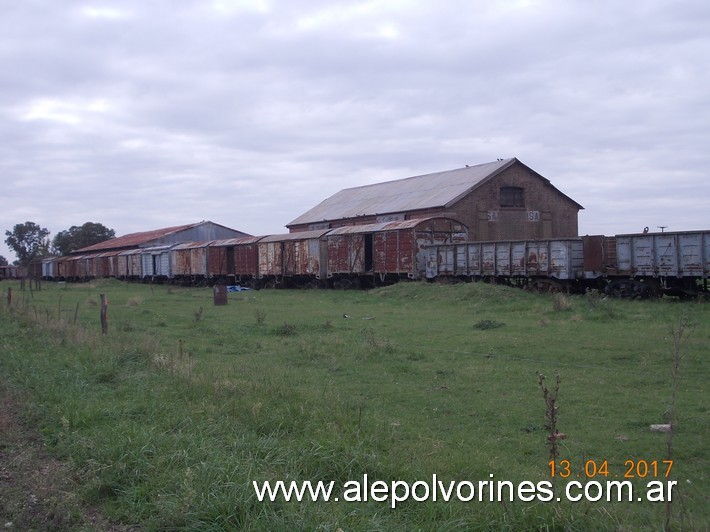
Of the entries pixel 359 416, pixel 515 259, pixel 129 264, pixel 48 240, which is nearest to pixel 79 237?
pixel 48 240

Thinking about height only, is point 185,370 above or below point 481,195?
below

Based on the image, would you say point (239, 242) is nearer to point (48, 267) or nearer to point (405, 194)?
point (405, 194)

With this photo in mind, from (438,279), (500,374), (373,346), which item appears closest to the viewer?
(500,374)

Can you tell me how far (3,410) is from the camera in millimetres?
7879

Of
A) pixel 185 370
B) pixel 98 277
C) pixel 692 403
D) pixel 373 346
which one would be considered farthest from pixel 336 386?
pixel 98 277

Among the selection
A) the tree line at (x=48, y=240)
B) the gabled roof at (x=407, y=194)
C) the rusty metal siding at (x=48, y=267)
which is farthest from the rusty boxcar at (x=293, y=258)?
the tree line at (x=48, y=240)

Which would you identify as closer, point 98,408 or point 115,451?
point 115,451

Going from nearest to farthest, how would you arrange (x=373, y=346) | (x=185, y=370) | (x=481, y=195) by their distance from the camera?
(x=185, y=370)
(x=373, y=346)
(x=481, y=195)

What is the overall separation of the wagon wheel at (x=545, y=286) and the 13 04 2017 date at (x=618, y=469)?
742 inches

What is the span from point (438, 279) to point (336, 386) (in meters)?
20.6

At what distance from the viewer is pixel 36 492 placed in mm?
5449

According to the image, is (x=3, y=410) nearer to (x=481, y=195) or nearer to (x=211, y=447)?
(x=211, y=447)

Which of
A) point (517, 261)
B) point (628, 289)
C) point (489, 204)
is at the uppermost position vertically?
point (489, 204)

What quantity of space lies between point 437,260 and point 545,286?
5975mm
